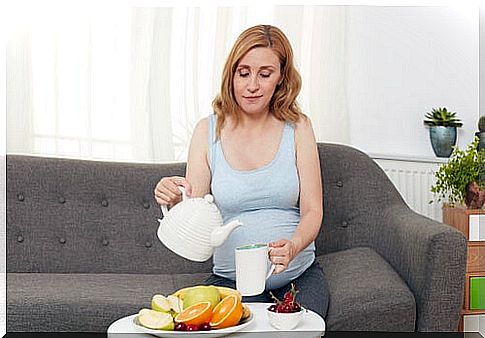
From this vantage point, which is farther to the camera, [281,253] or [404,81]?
[404,81]

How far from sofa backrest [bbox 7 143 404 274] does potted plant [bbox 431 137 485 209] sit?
0.50 feet

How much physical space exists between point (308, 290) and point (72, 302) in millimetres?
613

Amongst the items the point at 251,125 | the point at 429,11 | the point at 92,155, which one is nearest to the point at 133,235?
the point at 92,155

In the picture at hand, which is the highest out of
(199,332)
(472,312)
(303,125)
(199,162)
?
(303,125)

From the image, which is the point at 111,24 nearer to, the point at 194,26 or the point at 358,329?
the point at 194,26

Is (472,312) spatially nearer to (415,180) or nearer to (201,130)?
(415,180)

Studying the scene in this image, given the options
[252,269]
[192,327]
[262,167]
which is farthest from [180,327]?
[262,167]

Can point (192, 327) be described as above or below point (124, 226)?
below

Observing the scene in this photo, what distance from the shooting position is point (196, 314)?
1.97 meters

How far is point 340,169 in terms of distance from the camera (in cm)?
283

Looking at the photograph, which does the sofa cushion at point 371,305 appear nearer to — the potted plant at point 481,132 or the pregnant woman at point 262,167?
the pregnant woman at point 262,167

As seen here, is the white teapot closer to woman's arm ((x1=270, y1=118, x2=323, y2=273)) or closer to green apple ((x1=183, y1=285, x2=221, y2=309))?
woman's arm ((x1=270, y1=118, x2=323, y2=273))

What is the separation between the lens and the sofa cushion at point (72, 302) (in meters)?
2.44

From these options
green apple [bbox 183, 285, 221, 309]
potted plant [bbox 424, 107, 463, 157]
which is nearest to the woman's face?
potted plant [bbox 424, 107, 463, 157]
